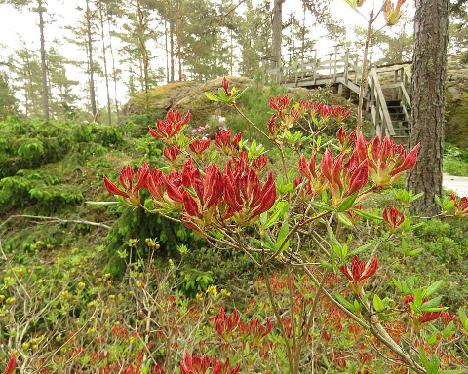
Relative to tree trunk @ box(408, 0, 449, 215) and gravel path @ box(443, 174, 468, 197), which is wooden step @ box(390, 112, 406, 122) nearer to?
gravel path @ box(443, 174, 468, 197)

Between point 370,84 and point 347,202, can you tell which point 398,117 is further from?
point 347,202

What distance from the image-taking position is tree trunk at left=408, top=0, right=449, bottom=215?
4.32 metres

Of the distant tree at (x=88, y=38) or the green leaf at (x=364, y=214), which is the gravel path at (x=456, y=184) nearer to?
the green leaf at (x=364, y=214)

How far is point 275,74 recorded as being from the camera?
14.1m

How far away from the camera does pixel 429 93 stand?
4.40 m

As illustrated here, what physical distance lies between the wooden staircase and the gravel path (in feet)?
4.32

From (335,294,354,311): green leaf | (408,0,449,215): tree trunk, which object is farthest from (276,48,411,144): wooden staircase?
(335,294,354,311): green leaf

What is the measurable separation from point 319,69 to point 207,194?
13.2m

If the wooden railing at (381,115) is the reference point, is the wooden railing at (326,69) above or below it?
above

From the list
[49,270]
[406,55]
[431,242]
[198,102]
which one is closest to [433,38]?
[431,242]

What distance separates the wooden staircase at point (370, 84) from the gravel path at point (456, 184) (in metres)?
1.32

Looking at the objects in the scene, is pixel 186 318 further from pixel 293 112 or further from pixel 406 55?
pixel 406 55

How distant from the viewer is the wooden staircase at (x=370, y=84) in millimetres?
8086

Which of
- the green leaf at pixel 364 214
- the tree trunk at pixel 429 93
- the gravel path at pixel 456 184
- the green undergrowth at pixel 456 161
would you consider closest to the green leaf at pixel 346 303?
the green leaf at pixel 364 214
